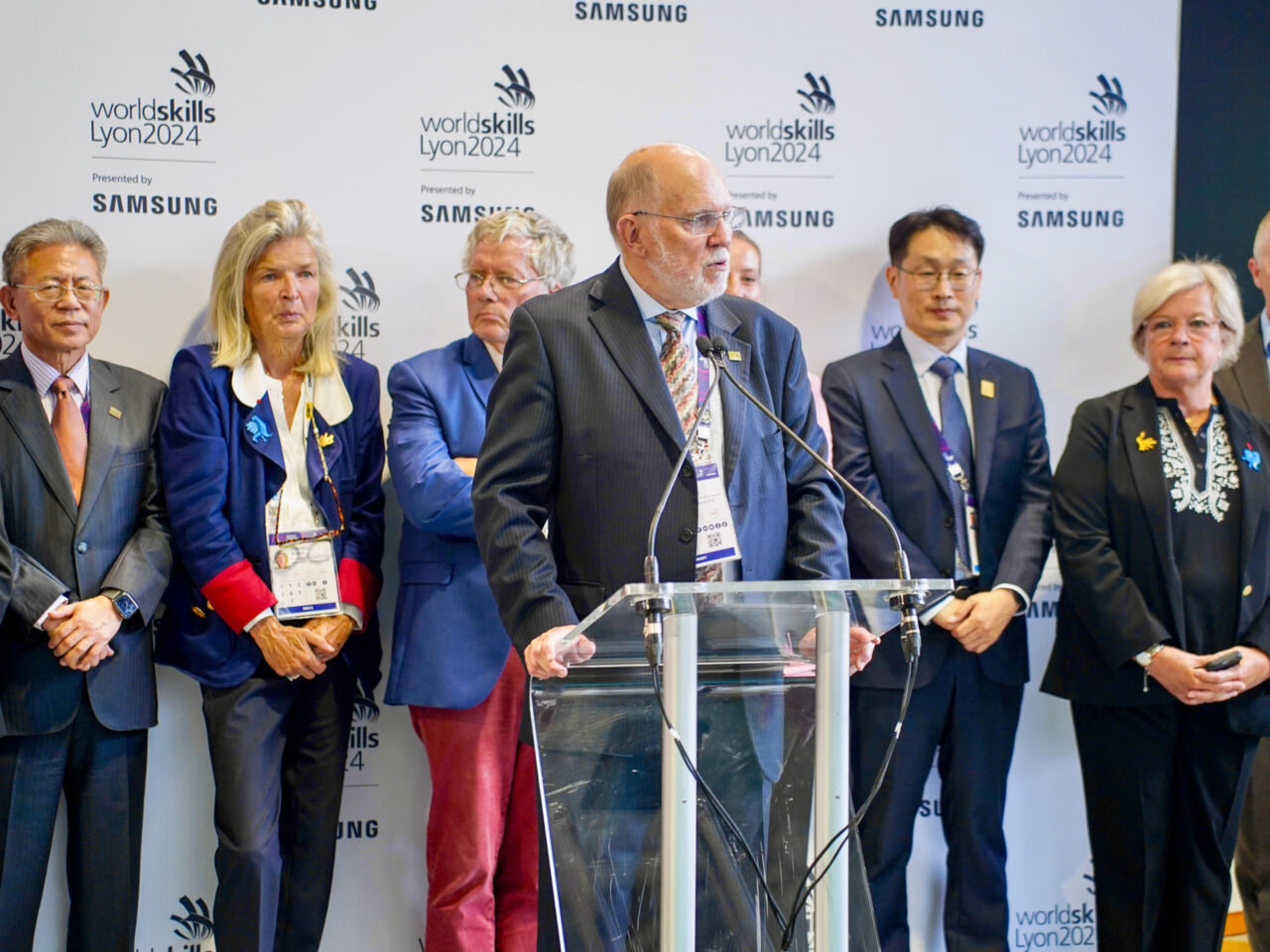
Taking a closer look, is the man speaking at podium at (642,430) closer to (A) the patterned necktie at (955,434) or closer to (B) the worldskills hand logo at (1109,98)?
(A) the patterned necktie at (955,434)

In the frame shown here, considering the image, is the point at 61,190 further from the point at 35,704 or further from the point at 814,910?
the point at 814,910

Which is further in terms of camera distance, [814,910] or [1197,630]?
[1197,630]

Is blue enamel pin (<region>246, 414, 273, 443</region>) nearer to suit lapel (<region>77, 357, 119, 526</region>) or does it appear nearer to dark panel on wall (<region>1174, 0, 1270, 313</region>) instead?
suit lapel (<region>77, 357, 119, 526</region>)

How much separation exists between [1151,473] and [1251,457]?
0.29 meters

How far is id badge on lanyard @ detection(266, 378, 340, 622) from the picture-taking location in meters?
3.39

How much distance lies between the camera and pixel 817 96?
4055mm

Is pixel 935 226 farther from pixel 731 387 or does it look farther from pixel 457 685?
pixel 457 685

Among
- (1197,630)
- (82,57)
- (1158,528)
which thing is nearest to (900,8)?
(1158,528)

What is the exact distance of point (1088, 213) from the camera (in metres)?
4.18

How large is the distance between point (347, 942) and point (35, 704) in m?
1.21

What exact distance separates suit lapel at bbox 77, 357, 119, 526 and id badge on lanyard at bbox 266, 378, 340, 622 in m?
0.43

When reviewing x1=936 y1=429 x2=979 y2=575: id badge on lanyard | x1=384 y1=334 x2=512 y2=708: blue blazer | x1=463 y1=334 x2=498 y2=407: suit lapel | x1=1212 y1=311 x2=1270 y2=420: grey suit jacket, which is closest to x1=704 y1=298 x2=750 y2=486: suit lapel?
x1=384 y1=334 x2=512 y2=708: blue blazer

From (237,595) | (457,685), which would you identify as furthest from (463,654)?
(237,595)

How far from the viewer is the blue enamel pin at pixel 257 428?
11.2ft
